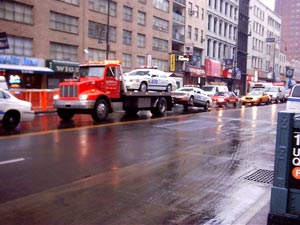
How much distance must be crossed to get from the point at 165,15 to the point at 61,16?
64.9 ft

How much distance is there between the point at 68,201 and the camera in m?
5.83

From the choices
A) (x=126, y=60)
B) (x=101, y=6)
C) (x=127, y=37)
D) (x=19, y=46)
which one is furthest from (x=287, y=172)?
(x=127, y=37)

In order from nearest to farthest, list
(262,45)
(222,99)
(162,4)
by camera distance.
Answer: (222,99) < (162,4) < (262,45)

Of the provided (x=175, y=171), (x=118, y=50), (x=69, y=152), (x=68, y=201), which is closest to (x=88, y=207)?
(x=68, y=201)

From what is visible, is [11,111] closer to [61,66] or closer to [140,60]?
[61,66]

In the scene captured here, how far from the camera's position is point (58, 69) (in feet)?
116

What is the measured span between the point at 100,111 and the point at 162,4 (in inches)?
1504

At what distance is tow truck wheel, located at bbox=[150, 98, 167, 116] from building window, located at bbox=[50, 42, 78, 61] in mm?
16704

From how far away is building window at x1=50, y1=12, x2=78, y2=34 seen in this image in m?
36.0

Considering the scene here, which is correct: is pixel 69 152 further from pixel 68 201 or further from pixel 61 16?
pixel 61 16

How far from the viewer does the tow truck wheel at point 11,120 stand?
45.4 ft

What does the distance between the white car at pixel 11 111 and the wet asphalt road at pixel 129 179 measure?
61.9 inches

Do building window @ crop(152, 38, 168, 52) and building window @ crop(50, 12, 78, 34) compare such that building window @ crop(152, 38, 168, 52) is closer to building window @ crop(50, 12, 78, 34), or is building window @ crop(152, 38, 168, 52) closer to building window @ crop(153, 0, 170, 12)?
building window @ crop(153, 0, 170, 12)

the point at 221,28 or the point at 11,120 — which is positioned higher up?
the point at 221,28
